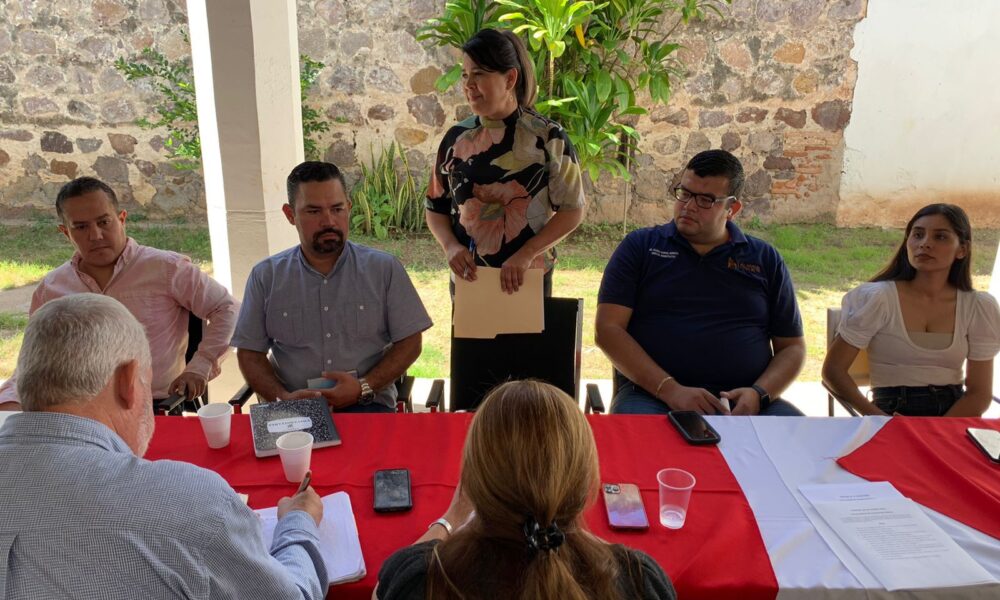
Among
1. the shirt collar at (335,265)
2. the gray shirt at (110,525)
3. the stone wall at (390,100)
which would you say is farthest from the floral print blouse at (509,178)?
the stone wall at (390,100)

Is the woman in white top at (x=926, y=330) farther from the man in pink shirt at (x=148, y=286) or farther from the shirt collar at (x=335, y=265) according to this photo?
the man in pink shirt at (x=148, y=286)

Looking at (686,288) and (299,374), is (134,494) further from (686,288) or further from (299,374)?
(686,288)

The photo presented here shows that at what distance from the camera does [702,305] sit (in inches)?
110

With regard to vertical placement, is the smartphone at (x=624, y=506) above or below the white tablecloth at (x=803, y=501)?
above

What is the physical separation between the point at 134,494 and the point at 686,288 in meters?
2.21

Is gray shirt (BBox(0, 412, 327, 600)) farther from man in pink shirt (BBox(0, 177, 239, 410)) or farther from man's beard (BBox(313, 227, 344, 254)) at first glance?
man in pink shirt (BBox(0, 177, 239, 410))

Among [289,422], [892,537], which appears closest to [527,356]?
[289,422]

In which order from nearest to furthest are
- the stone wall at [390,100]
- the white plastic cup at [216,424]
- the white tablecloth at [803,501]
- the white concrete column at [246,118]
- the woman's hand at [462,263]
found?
the white tablecloth at [803,501] < the white plastic cup at [216,424] < the woman's hand at [462,263] < the white concrete column at [246,118] < the stone wall at [390,100]

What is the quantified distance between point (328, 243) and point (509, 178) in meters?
0.78

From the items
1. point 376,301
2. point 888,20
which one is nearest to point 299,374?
point 376,301

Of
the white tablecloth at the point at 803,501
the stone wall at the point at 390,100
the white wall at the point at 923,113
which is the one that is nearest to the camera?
the white tablecloth at the point at 803,501

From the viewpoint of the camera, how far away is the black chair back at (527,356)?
2.79 m

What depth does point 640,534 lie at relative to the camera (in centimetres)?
151

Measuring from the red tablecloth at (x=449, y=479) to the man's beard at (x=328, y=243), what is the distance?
31.3 inches
